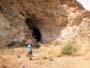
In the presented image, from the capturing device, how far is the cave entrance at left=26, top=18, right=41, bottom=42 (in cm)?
2432

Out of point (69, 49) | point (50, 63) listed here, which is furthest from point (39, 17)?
point (50, 63)

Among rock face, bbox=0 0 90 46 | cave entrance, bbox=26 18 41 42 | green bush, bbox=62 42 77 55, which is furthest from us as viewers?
cave entrance, bbox=26 18 41 42

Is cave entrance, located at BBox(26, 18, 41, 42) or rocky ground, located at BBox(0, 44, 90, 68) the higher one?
rocky ground, located at BBox(0, 44, 90, 68)

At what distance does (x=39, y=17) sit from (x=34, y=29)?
3.06 ft

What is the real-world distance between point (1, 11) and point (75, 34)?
209 inches

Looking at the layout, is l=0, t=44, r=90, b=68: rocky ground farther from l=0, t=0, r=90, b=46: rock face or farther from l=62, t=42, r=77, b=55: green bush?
l=0, t=0, r=90, b=46: rock face

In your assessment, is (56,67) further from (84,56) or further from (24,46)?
(24,46)

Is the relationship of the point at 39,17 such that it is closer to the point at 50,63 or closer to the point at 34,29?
the point at 34,29

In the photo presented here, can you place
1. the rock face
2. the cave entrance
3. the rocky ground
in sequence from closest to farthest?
the rocky ground
the rock face
the cave entrance

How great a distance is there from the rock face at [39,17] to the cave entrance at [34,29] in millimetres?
211

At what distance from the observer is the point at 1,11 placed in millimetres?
22531

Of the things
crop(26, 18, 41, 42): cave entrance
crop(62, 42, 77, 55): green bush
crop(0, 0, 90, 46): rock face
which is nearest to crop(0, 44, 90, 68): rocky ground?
crop(62, 42, 77, 55): green bush

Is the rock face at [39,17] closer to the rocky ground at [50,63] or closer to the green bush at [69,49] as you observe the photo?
the green bush at [69,49]

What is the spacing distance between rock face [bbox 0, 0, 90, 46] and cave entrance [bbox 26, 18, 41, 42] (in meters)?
0.21
